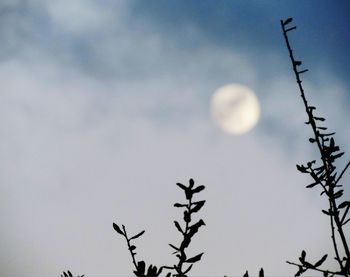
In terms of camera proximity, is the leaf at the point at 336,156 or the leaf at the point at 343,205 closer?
the leaf at the point at 343,205

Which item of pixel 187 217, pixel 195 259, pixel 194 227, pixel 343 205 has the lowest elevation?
pixel 195 259

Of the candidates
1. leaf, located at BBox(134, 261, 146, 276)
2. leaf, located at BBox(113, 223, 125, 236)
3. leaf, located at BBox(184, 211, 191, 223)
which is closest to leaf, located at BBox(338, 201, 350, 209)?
leaf, located at BBox(184, 211, 191, 223)

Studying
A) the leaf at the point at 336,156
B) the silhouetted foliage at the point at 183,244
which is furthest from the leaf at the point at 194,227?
the leaf at the point at 336,156

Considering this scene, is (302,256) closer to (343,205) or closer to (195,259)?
(343,205)

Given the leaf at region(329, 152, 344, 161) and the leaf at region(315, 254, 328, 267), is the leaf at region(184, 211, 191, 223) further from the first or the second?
the leaf at region(329, 152, 344, 161)

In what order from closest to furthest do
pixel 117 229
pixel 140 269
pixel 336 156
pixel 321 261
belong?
pixel 140 269, pixel 117 229, pixel 321 261, pixel 336 156

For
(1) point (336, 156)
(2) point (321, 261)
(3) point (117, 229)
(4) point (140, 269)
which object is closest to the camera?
(4) point (140, 269)

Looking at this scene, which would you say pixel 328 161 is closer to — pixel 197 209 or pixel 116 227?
pixel 197 209

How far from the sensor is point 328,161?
423 centimetres

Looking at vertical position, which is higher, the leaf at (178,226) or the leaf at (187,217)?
the leaf at (187,217)

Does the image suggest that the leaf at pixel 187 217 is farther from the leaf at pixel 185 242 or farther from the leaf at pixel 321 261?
the leaf at pixel 321 261

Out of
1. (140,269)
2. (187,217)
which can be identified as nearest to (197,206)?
(187,217)

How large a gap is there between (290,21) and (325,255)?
3118mm

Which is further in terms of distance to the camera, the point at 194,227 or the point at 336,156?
the point at 336,156
